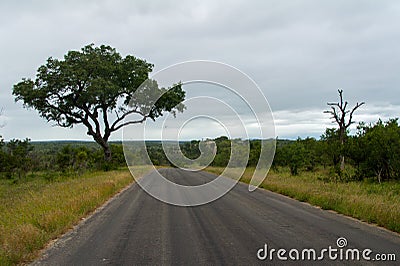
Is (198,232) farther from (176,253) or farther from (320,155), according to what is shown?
(320,155)

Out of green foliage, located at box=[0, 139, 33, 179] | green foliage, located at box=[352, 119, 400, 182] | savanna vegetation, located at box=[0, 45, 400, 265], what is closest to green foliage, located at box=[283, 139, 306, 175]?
savanna vegetation, located at box=[0, 45, 400, 265]

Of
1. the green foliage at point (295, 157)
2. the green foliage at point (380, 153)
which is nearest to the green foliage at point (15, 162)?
the green foliage at point (295, 157)

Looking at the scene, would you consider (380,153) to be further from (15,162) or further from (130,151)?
(15,162)

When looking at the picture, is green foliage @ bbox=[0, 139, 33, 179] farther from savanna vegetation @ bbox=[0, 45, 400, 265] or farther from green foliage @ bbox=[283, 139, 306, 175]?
green foliage @ bbox=[283, 139, 306, 175]

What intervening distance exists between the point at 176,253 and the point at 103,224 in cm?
401

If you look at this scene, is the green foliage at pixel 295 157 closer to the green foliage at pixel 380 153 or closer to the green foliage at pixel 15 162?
the green foliage at pixel 380 153

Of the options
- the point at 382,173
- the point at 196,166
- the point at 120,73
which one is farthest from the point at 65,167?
the point at 382,173

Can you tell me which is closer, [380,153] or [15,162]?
[380,153]

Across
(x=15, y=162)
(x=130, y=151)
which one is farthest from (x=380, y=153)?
(x=15, y=162)

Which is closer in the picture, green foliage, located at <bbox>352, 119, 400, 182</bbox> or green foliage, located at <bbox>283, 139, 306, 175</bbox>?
green foliage, located at <bbox>352, 119, 400, 182</bbox>

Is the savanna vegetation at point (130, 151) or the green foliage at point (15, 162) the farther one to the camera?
the green foliage at point (15, 162)

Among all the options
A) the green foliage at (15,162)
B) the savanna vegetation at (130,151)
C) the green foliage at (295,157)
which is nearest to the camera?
the savanna vegetation at (130,151)

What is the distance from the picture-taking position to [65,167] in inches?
1656

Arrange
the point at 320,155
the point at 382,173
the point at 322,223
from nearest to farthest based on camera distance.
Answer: the point at 322,223
the point at 382,173
the point at 320,155
